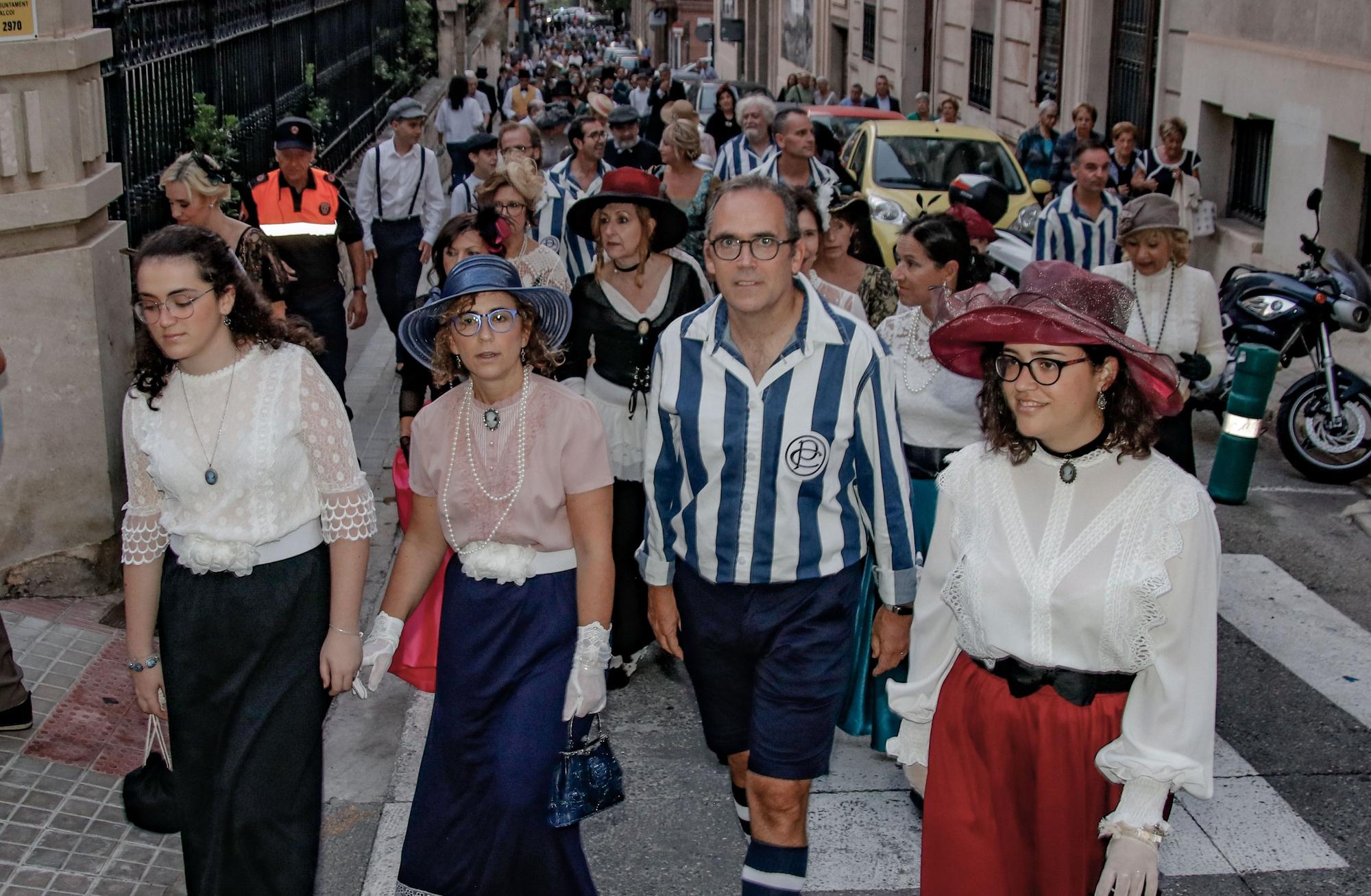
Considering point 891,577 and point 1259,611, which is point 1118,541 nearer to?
point 891,577

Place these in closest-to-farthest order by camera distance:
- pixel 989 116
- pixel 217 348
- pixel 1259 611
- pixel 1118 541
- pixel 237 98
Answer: pixel 1118 541
pixel 217 348
pixel 1259 611
pixel 237 98
pixel 989 116

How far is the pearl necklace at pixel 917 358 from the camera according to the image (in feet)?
18.6

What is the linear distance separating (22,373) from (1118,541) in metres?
5.14

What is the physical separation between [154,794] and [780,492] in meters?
1.85

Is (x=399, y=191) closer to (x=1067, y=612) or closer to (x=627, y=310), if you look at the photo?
(x=627, y=310)

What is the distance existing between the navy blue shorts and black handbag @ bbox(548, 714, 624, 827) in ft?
1.43

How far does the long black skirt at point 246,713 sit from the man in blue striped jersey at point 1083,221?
6103mm

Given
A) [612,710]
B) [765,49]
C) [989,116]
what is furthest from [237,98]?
[765,49]

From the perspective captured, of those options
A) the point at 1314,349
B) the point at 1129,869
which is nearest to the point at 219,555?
the point at 1129,869

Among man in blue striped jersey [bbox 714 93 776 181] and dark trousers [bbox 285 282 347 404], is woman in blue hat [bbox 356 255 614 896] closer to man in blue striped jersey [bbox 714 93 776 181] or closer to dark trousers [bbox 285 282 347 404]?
dark trousers [bbox 285 282 347 404]

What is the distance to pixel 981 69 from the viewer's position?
2919 centimetres

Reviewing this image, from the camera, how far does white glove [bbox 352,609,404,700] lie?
4.28 metres

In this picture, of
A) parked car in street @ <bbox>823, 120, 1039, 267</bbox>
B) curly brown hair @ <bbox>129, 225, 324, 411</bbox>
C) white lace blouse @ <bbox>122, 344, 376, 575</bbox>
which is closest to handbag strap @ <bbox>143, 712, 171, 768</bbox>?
white lace blouse @ <bbox>122, 344, 376, 575</bbox>

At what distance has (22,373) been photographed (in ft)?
22.9
